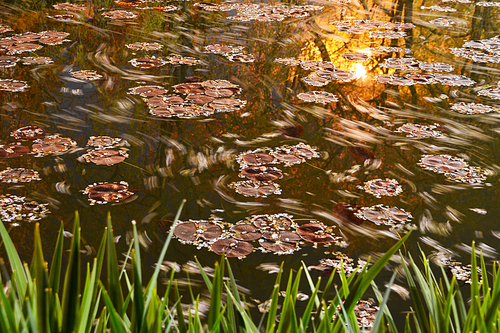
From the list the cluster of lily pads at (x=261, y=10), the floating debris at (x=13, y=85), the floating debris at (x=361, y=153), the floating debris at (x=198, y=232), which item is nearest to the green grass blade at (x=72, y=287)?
the floating debris at (x=198, y=232)

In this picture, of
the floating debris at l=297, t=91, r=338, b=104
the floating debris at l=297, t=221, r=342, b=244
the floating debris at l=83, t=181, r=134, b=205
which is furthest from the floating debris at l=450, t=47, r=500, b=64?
the floating debris at l=83, t=181, r=134, b=205

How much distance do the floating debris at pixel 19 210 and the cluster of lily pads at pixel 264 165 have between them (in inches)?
33.0

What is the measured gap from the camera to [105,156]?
7.85ft

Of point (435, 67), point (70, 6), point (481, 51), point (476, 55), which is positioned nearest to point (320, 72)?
point (435, 67)

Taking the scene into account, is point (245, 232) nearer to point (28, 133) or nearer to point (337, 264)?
point (337, 264)

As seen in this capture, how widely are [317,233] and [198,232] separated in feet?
1.60

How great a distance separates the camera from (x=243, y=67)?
11.4 ft

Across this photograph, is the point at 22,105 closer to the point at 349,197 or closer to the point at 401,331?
the point at 349,197

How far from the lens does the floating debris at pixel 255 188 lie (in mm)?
2170

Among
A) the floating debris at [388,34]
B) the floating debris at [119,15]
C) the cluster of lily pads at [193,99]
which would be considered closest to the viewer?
the cluster of lily pads at [193,99]

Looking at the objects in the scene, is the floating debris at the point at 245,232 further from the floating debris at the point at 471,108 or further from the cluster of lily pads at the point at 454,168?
the floating debris at the point at 471,108

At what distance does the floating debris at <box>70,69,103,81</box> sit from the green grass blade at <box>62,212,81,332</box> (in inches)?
105

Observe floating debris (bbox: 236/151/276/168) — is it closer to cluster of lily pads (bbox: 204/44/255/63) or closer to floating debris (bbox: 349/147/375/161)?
floating debris (bbox: 349/147/375/161)

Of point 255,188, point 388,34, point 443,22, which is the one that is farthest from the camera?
point 443,22
